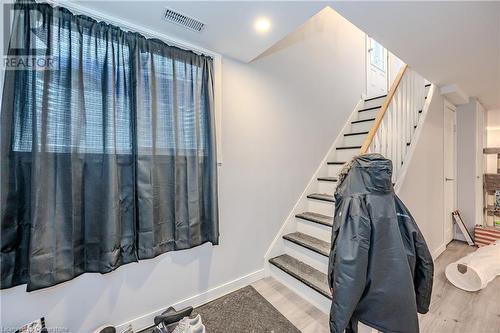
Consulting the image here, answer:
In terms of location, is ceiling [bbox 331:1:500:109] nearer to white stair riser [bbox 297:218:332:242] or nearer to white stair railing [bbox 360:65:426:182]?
white stair railing [bbox 360:65:426:182]

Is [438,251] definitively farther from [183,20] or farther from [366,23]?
[183,20]

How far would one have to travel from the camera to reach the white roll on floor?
2.14m

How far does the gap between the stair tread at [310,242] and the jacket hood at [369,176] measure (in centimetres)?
104

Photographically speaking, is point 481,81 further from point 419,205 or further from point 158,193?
point 158,193

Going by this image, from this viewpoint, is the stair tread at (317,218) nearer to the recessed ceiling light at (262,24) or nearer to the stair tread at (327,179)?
the stair tread at (327,179)

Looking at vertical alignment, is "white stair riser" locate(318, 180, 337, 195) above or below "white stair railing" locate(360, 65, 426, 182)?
below

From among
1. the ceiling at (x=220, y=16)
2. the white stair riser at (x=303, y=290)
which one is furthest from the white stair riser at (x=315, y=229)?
the ceiling at (x=220, y=16)

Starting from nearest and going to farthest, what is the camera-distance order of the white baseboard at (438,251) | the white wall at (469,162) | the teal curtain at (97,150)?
the teal curtain at (97,150) → the white baseboard at (438,251) → the white wall at (469,162)

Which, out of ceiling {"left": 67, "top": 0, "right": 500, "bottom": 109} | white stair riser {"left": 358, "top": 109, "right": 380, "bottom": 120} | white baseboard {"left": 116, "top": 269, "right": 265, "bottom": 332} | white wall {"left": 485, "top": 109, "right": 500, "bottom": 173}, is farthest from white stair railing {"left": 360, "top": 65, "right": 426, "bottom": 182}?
white wall {"left": 485, "top": 109, "right": 500, "bottom": 173}

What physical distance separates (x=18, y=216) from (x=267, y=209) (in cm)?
187

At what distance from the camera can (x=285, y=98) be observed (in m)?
2.51

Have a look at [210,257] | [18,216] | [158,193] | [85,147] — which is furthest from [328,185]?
[18,216]

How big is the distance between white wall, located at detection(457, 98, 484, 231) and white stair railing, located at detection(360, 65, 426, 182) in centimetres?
156

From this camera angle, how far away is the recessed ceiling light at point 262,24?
1.49 m
